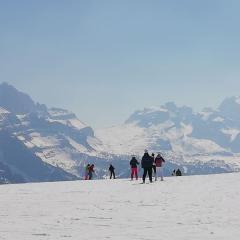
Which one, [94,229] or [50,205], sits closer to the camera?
[94,229]

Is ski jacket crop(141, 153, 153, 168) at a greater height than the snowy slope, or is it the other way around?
ski jacket crop(141, 153, 153, 168)

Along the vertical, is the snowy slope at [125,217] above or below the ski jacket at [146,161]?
below

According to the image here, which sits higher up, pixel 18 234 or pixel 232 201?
pixel 232 201

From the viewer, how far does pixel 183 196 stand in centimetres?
2623

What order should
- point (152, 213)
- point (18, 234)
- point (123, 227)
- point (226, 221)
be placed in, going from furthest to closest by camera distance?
1. point (152, 213)
2. point (226, 221)
3. point (123, 227)
4. point (18, 234)

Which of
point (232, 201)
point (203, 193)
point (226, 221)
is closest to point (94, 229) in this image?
point (226, 221)

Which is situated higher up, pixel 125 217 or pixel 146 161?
pixel 146 161

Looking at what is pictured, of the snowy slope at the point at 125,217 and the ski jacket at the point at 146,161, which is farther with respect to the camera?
the ski jacket at the point at 146,161

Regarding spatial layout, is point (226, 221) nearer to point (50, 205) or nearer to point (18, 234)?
point (18, 234)

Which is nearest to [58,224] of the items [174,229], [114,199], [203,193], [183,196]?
[174,229]

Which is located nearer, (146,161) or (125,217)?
(125,217)

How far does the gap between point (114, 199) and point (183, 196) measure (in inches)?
148

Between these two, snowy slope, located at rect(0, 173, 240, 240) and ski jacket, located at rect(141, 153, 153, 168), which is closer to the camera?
snowy slope, located at rect(0, 173, 240, 240)

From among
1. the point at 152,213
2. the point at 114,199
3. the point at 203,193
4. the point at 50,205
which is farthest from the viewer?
the point at 203,193
